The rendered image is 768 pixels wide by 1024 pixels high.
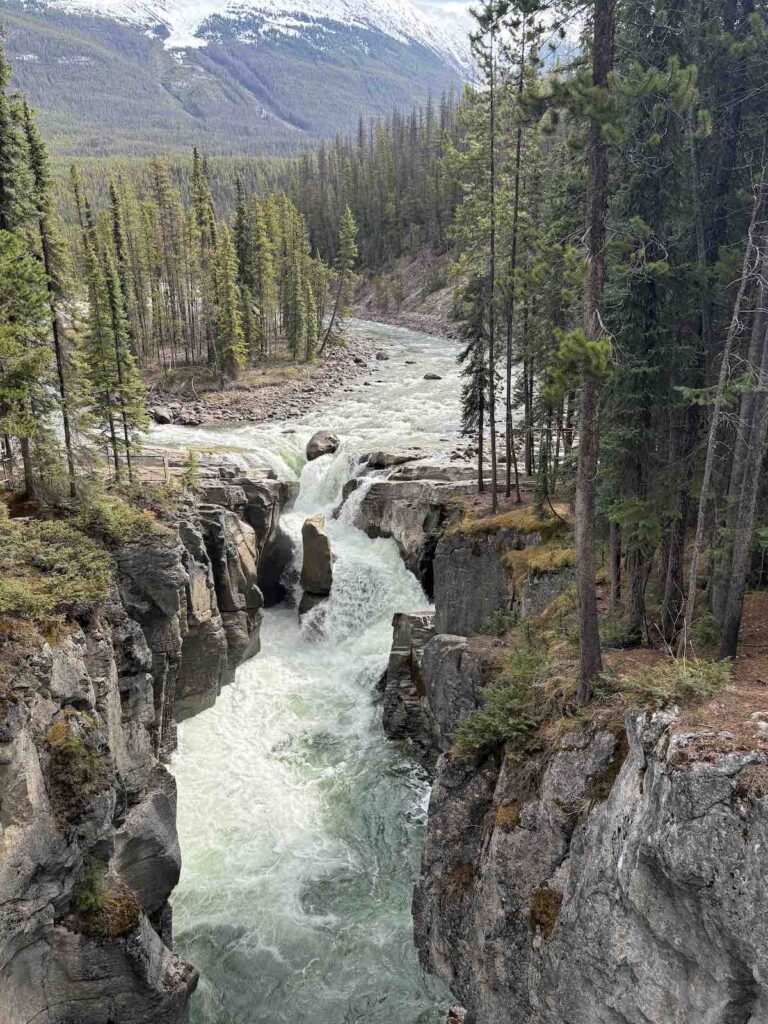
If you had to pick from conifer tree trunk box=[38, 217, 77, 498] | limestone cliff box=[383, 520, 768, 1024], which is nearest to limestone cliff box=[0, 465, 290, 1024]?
conifer tree trunk box=[38, 217, 77, 498]

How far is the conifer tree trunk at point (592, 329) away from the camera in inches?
392

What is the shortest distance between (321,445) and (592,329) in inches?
1111

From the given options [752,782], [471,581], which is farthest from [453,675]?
[752,782]

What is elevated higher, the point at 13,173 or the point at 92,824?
the point at 13,173

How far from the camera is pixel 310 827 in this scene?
1902cm

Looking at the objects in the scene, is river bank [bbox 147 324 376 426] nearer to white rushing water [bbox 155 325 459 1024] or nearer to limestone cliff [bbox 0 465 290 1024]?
white rushing water [bbox 155 325 459 1024]

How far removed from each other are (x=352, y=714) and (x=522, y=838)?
13181mm

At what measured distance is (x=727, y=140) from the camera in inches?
504

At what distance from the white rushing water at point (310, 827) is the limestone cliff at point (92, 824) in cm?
178

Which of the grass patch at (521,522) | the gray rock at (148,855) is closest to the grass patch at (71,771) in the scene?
the gray rock at (148,855)

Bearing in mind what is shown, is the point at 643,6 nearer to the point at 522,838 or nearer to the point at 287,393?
the point at 522,838

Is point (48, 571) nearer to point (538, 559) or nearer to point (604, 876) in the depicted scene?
point (604, 876)

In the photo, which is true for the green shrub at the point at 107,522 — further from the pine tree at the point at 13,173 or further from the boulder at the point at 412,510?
the boulder at the point at 412,510

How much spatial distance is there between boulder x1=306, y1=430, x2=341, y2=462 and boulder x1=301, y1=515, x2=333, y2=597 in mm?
9040
